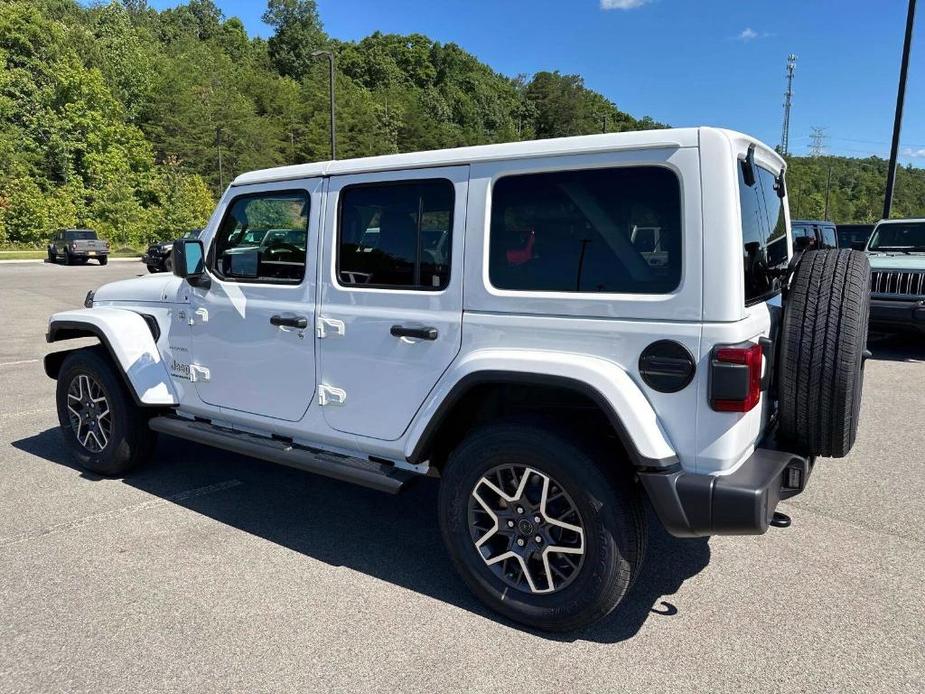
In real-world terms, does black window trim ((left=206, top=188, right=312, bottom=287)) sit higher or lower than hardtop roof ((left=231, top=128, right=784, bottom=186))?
lower

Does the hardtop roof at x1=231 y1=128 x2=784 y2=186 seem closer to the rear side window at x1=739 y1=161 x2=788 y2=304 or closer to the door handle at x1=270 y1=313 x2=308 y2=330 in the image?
the rear side window at x1=739 y1=161 x2=788 y2=304

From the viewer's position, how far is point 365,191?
3.30m

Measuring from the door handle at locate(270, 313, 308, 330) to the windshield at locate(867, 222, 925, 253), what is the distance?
947 centimetres

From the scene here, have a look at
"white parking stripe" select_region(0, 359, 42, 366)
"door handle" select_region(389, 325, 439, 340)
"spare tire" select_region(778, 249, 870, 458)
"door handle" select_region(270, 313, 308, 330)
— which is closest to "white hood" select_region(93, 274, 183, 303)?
"door handle" select_region(270, 313, 308, 330)

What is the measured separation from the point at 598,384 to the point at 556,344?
0.89ft

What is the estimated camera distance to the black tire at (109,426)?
432 cm

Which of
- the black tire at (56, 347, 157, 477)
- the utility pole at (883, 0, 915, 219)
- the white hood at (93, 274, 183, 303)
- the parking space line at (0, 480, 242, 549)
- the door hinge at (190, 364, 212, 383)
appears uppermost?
the utility pole at (883, 0, 915, 219)

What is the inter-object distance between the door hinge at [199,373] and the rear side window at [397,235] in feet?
3.96

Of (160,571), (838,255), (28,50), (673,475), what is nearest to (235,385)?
(160,571)

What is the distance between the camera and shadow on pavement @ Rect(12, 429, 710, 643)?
10.1 feet

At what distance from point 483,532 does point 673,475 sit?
91cm

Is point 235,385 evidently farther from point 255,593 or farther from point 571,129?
point 571,129

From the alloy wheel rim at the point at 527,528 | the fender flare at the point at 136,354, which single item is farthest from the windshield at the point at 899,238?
the fender flare at the point at 136,354

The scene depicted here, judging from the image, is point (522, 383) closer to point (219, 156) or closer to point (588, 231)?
point (588, 231)
